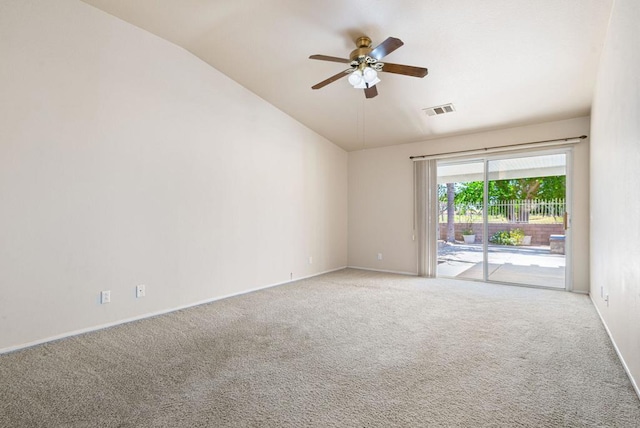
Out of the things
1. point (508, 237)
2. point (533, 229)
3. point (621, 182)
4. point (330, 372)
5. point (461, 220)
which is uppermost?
point (621, 182)

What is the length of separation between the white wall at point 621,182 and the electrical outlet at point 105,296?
4.18 m

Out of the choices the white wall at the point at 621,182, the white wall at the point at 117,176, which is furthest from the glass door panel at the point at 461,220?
the white wall at the point at 117,176

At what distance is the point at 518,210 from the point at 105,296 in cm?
573

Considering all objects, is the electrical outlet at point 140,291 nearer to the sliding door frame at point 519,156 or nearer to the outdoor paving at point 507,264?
the sliding door frame at point 519,156

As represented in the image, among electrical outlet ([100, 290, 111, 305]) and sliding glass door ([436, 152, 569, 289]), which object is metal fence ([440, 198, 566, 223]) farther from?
electrical outlet ([100, 290, 111, 305])

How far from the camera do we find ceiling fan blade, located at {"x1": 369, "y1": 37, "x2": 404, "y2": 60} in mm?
2566

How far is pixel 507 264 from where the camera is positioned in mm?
5320

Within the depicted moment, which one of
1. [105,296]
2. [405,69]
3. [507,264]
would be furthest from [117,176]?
[507,264]

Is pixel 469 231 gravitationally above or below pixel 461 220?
below

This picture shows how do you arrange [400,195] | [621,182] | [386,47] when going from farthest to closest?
[400,195]
[386,47]
[621,182]

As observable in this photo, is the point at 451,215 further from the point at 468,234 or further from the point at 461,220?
the point at 468,234

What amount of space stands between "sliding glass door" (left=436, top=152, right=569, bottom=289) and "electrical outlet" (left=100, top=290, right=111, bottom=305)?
16.3 feet

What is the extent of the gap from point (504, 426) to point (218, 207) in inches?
143

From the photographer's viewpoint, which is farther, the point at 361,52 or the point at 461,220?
the point at 461,220
